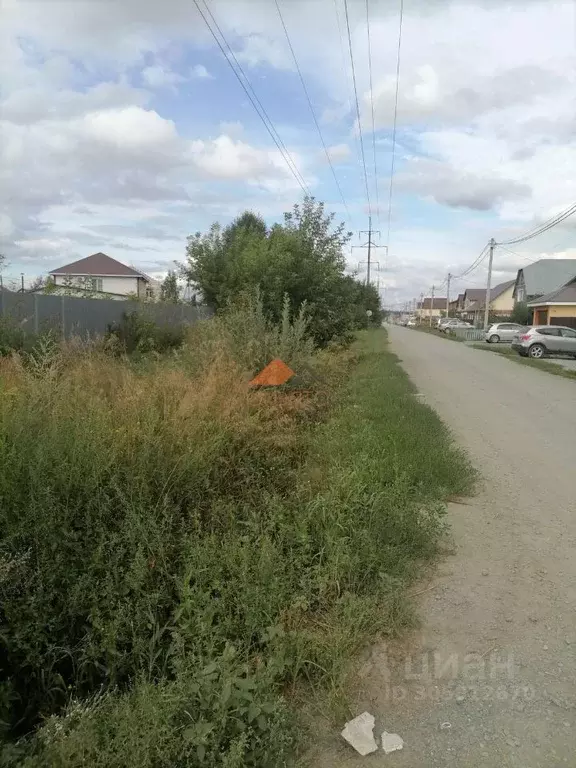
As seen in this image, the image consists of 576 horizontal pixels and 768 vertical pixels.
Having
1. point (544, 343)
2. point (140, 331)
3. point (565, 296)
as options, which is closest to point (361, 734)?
point (140, 331)

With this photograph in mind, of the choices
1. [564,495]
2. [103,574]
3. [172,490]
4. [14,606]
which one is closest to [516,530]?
[564,495]

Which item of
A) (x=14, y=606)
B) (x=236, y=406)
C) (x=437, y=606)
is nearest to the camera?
(x=14, y=606)

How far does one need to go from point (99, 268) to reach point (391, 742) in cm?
6294

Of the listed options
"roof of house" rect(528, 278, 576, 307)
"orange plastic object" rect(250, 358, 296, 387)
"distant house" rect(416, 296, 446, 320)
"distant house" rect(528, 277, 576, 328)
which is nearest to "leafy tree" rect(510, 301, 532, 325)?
"roof of house" rect(528, 278, 576, 307)

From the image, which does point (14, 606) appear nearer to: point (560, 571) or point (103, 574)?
point (103, 574)

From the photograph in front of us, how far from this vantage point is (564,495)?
5.57 m

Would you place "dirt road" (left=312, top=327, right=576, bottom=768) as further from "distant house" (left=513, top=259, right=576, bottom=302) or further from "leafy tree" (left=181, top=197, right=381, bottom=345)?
"distant house" (left=513, top=259, right=576, bottom=302)

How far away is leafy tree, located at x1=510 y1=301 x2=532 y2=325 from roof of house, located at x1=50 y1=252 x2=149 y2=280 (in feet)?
130

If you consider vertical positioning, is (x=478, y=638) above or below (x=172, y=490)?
below

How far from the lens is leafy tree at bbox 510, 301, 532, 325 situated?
58553 mm

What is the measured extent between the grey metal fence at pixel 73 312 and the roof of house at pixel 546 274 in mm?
54232

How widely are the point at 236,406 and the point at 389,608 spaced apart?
2.48m

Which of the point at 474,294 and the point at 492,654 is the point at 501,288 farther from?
the point at 492,654

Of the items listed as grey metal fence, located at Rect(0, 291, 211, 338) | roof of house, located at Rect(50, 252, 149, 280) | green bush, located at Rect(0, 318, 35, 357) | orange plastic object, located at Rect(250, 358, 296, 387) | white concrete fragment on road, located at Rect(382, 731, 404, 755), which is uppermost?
roof of house, located at Rect(50, 252, 149, 280)
